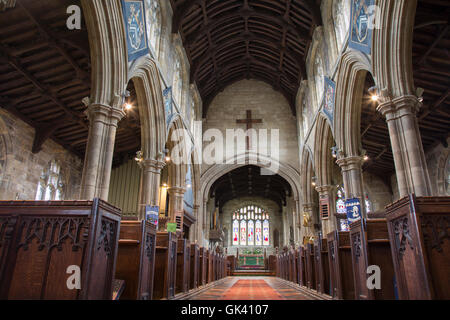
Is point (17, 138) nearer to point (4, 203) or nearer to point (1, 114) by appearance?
point (1, 114)

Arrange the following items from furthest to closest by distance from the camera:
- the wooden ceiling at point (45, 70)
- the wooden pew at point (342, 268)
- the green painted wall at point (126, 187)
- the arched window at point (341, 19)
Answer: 1. the green painted wall at point (126, 187)
2. the arched window at point (341, 19)
3. the wooden ceiling at point (45, 70)
4. the wooden pew at point (342, 268)

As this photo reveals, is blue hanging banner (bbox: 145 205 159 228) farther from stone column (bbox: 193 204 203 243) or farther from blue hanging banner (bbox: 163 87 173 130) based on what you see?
stone column (bbox: 193 204 203 243)

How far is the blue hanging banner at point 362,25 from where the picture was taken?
6.86m

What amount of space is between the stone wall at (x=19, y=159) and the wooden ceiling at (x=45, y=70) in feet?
0.81

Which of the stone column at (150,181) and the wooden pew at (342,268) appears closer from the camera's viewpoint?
the wooden pew at (342,268)

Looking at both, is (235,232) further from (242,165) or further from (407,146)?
(407,146)

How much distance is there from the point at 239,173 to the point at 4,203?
733 inches

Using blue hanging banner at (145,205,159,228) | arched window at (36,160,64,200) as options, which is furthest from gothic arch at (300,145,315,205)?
arched window at (36,160,64,200)

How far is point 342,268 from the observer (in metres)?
4.53

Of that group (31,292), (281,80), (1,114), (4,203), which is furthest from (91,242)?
(281,80)

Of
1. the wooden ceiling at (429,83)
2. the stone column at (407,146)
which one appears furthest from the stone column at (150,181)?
the wooden ceiling at (429,83)

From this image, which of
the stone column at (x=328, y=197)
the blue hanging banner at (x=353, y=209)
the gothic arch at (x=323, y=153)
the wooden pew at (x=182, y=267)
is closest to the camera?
the wooden pew at (x=182, y=267)

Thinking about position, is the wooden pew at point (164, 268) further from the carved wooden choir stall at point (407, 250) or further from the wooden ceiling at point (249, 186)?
the wooden ceiling at point (249, 186)
